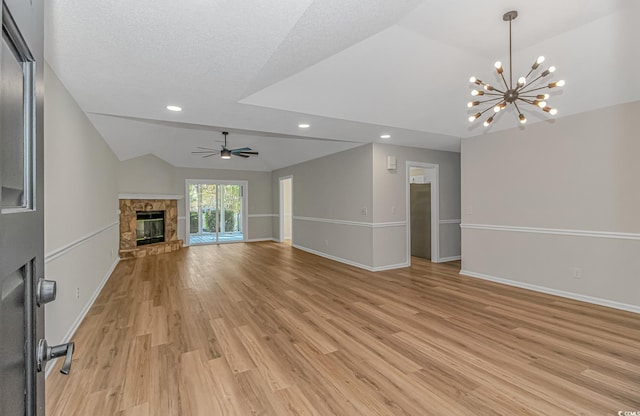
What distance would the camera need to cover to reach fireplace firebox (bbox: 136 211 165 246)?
23.4 ft

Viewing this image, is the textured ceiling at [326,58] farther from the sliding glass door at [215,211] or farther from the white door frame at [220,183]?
the sliding glass door at [215,211]

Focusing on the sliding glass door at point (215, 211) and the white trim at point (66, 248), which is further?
→ the sliding glass door at point (215, 211)

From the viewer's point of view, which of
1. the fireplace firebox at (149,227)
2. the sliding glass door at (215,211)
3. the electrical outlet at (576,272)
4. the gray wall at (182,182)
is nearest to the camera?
the electrical outlet at (576,272)

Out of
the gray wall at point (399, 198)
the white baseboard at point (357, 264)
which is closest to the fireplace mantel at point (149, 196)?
the white baseboard at point (357, 264)

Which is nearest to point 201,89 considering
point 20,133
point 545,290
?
point 20,133

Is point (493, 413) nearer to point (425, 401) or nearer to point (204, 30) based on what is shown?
point (425, 401)

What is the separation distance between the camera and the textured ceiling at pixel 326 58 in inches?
71.1

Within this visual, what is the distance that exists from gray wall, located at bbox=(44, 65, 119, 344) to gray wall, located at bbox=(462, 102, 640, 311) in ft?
17.6

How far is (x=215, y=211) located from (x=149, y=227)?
6.23ft

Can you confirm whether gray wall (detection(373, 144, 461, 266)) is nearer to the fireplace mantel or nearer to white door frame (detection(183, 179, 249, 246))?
white door frame (detection(183, 179, 249, 246))

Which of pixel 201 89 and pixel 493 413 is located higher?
pixel 201 89

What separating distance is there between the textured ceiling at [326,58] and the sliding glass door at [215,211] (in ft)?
12.6

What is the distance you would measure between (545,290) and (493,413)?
3.05 metres

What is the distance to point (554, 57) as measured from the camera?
3.12 meters
